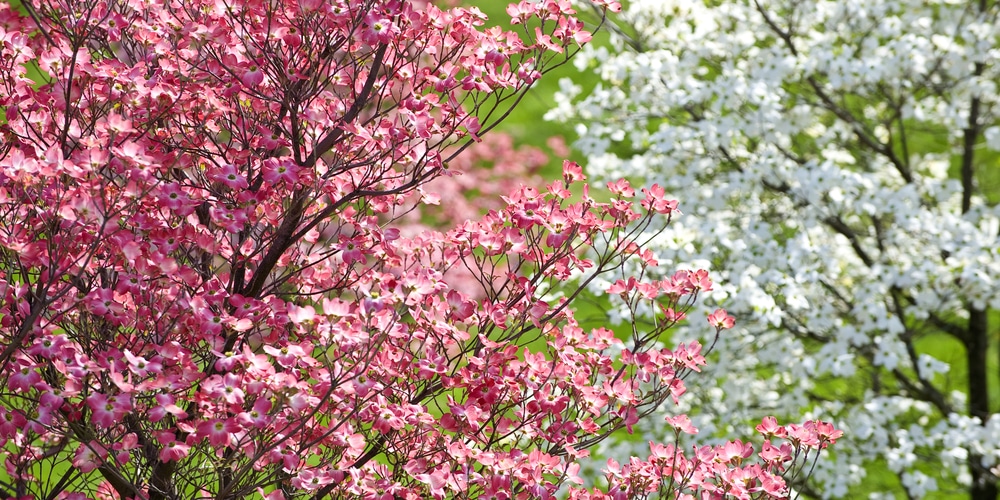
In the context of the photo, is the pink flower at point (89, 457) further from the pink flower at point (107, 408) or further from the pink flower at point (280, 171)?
the pink flower at point (280, 171)

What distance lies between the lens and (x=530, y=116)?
15586 millimetres

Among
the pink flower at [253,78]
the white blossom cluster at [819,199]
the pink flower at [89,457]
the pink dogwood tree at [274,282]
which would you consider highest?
the white blossom cluster at [819,199]

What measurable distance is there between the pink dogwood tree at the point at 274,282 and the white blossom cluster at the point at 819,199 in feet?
7.95

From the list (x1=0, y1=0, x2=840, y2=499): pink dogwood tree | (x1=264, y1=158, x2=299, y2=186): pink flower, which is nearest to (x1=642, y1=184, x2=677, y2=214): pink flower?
(x1=0, y1=0, x2=840, y2=499): pink dogwood tree

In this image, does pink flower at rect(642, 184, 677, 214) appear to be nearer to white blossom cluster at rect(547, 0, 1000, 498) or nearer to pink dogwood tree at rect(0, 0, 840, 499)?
pink dogwood tree at rect(0, 0, 840, 499)

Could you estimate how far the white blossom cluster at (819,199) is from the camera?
5.89m

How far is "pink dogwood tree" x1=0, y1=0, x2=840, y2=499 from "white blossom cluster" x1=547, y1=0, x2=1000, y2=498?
2424 millimetres

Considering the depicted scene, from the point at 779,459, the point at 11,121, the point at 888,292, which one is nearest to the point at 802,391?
the point at 888,292

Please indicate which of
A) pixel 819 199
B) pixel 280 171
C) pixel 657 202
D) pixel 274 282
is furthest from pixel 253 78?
pixel 819 199

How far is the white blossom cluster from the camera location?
589 centimetres

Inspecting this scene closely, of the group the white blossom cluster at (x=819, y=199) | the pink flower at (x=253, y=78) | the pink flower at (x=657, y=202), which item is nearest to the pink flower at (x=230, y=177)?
the pink flower at (x=253, y=78)

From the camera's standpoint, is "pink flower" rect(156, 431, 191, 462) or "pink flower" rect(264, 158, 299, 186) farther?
"pink flower" rect(264, 158, 299, 186)

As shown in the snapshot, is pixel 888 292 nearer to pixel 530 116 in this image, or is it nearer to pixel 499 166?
pixel 499 166

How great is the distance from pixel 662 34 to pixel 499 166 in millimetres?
6276
